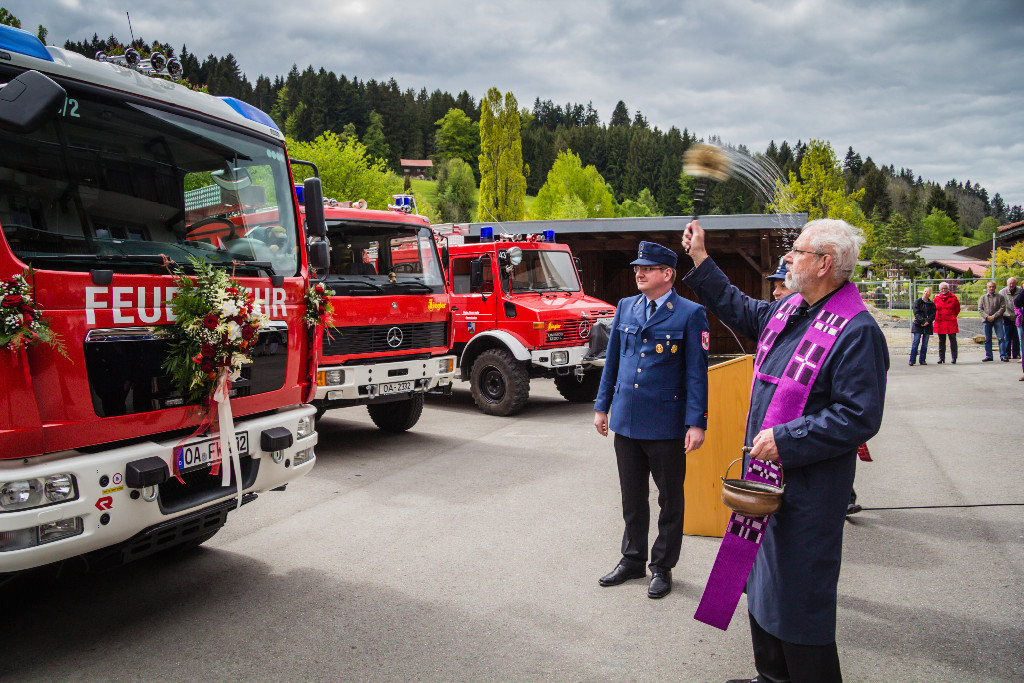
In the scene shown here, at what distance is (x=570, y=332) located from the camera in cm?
1016

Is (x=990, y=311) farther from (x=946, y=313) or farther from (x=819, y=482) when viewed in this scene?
(x=819, y=482)

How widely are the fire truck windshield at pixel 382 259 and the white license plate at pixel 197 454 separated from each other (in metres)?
3.75

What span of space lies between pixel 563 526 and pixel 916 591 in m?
2.22

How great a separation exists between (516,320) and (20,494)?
7.62 meters

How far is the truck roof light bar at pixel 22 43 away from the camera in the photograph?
2.99 metres

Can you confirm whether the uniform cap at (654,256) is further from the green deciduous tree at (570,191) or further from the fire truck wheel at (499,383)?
the green deciduous tree at (570,191)

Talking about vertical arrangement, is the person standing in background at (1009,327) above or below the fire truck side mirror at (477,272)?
below

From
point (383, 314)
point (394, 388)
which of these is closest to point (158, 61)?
point (383, 314)

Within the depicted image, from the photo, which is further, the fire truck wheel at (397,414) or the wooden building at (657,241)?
the wooden building at (657,241)

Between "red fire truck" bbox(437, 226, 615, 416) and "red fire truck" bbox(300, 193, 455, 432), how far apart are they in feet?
5.16

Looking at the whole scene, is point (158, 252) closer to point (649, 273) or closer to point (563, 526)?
point (649, 273)

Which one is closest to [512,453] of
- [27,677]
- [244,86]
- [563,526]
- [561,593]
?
[563,526]

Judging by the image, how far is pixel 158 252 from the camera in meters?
3.46

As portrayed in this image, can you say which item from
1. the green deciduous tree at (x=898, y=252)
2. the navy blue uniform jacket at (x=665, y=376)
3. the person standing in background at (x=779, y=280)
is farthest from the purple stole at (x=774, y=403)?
the green deciduous tree at (x=898, y=252)
